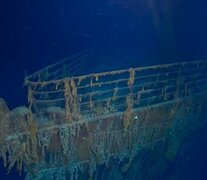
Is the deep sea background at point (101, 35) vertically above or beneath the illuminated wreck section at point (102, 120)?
above

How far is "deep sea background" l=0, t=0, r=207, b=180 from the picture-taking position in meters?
2.56

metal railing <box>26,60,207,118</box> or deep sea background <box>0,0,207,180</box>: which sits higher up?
deep sea background <box>0,0,207,180</box>

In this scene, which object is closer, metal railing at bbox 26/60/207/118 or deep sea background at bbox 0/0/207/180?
deep sea background at bbox 0/0/207/180

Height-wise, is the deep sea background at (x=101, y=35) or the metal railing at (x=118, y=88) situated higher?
the deep sea background at (x=101, y=35)

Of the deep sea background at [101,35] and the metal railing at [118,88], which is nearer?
the deep sea background at [101,35]

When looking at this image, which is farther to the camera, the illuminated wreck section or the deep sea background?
the illuminated wreck section

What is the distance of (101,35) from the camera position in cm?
290

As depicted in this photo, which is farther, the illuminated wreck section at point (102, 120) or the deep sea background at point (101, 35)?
the illuminated wreck section at point (102, 120)

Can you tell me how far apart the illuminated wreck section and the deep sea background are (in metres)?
0.09

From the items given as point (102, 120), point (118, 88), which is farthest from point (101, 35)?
point (102, 120)

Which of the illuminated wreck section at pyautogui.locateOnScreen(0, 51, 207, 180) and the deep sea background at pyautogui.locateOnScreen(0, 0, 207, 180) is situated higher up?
the deep sea background at pyautogui.locateOnScreen(0, 0, 207, 180)

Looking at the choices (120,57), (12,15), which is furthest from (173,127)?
(12,15)

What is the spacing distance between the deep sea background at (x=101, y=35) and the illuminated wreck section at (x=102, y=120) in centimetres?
9

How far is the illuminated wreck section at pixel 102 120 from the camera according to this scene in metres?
2.75
